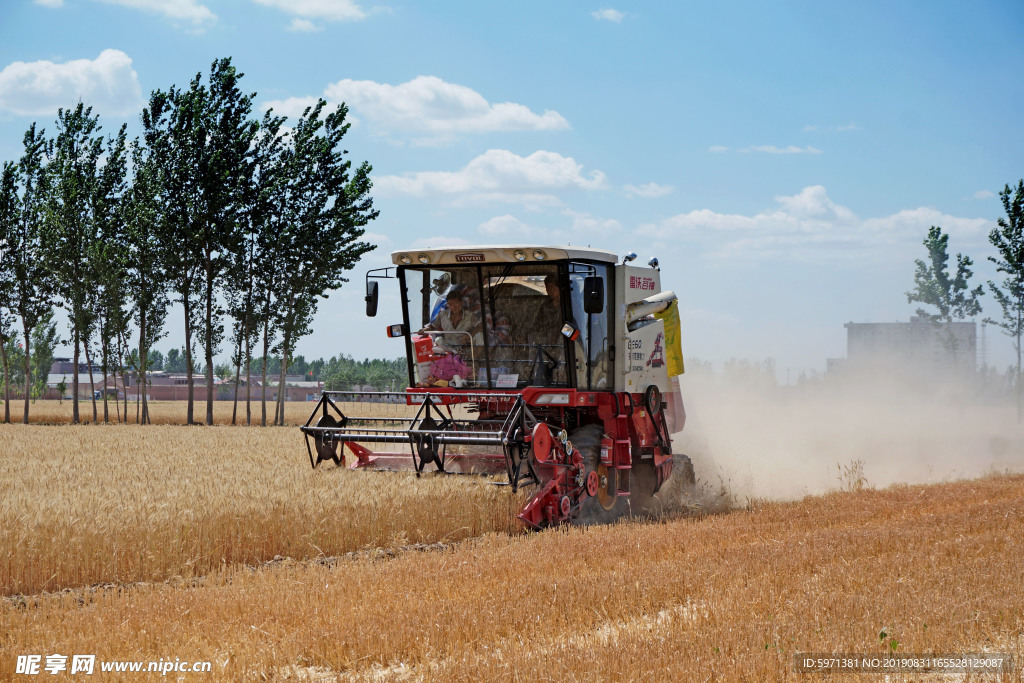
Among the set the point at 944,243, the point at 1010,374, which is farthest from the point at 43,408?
the point at 1010,374

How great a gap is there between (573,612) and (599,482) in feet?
16.8

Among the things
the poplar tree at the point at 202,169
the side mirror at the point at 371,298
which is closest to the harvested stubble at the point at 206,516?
the side mirror at the point at 371,298

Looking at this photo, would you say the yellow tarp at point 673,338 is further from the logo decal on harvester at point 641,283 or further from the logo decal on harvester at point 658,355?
the logo decal on harvester at point 641,283

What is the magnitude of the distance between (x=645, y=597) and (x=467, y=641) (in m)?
1.43

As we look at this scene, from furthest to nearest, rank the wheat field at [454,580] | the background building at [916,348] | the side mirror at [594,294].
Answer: the background building at [916,348] → the side mirror at [594,294] → the wheat field at [454,580]

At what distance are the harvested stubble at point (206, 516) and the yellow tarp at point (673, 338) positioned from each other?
13.4ft

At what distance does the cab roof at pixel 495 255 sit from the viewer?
10.4 m

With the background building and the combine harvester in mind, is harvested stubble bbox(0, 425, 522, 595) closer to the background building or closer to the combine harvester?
the combine harvester

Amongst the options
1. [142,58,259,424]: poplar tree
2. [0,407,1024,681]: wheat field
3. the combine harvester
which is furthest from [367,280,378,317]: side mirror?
[142,58,259,424]: poplar tree

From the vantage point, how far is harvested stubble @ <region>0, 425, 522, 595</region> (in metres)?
7.39

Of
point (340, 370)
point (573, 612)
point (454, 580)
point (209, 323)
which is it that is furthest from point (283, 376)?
point (340, 370)

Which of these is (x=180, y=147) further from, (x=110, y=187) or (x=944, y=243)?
(x=944, y=243)

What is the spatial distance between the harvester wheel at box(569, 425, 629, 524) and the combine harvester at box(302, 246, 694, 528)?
0.02 meters

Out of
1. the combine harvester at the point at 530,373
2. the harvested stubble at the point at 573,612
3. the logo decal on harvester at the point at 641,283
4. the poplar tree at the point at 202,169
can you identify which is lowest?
the harvested stubble at the point at 573,612
